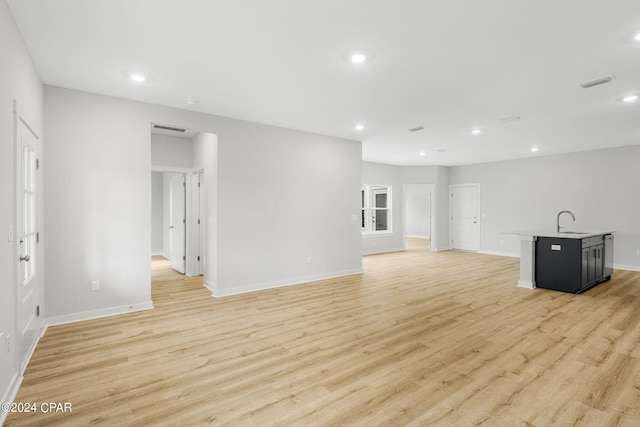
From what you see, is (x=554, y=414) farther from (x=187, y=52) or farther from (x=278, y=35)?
(x=187, y=52)

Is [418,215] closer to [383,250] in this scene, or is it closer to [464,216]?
[464,216]

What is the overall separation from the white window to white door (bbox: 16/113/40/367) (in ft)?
24.8

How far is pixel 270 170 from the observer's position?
17.6ft

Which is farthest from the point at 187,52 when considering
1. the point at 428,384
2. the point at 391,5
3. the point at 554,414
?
the point at 554,414

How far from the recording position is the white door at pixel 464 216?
976 centimetres

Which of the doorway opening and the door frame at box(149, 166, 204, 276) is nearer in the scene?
the door frame at box(149, 166, 204, 276)

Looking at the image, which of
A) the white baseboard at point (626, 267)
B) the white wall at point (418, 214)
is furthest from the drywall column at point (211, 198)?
the white wall at point (418, 214)

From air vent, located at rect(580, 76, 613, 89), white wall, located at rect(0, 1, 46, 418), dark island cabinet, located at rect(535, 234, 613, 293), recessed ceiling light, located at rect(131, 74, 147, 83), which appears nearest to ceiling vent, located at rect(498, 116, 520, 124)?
air vent, located at rect(580, 76, 613, 89)

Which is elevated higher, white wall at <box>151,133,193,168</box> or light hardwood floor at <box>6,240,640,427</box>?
white wall at <box>151,133,193,168</box>

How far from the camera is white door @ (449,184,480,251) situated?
976 cm

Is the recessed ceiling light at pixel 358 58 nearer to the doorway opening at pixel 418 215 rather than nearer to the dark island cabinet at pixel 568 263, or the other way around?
the dark island cabinet at pixel 568 263

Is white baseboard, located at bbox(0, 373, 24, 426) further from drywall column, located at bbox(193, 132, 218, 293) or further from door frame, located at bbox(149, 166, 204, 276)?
door frame, located at bbox(149, 166, 204, 276)

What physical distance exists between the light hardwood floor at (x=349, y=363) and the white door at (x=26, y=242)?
244 mm

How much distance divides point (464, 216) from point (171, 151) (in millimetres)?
8464
